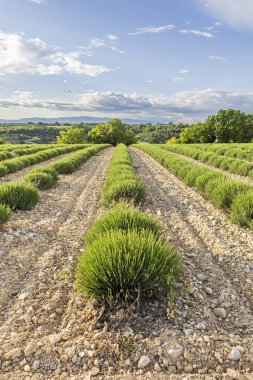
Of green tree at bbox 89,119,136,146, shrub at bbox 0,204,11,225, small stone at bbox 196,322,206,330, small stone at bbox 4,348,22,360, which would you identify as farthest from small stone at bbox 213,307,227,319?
green tree at bbox 89,119,136,146

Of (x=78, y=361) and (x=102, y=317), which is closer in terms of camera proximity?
(x=78, y=361)

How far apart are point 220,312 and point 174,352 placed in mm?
934

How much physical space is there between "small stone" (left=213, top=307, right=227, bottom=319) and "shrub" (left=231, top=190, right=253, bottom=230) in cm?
300

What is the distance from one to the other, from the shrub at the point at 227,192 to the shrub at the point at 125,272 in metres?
4.37

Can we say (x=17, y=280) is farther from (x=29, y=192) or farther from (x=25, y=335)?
(x=29, y=192)

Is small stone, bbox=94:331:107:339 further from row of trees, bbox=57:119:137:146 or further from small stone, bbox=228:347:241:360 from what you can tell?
row of trees, bbox=57:119:137:146

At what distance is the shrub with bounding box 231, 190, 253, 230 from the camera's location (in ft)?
20.1

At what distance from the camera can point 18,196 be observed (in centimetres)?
767

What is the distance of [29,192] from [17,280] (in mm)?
4216

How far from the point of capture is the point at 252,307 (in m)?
3.48

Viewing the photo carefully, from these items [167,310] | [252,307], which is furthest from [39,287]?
[252,307]

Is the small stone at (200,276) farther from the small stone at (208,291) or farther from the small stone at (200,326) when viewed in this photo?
the small stone at (200,326)

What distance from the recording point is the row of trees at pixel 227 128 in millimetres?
59584

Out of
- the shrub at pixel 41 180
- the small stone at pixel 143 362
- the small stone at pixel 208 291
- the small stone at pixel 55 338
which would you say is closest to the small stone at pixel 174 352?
the small stone at pixel 143 362
